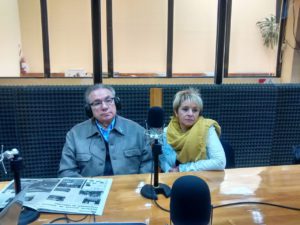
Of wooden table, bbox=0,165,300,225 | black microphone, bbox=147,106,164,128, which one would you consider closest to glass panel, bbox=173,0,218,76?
wooden table, bbox=0,165,300,225

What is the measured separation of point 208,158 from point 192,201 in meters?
0.99

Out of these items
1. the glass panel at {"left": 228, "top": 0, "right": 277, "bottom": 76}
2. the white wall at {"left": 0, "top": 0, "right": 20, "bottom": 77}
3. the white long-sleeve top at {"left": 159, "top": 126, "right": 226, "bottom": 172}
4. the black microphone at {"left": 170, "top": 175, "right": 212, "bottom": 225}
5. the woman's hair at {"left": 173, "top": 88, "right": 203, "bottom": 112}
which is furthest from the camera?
the glass panel at {"left": 228, "top": 0, "right": 277, "bottom": 76}

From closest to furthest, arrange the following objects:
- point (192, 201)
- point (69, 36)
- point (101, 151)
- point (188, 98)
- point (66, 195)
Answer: point (192, 201) < point (66, 195) < point (101, 151) < point (188, 98) < point (69, 36)

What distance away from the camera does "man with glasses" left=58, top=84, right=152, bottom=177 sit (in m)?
1.59

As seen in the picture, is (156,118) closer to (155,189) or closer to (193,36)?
(155,189)

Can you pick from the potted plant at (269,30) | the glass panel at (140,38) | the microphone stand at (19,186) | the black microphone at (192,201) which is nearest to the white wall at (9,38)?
the glass panel at (140,38)

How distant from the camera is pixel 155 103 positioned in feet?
7.83

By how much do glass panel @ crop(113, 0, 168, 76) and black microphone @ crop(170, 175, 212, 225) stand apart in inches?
145

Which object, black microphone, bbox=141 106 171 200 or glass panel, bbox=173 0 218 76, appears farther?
glass panel, bbox=173 0 218 76

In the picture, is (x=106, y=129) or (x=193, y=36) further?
(x=193, y=36)

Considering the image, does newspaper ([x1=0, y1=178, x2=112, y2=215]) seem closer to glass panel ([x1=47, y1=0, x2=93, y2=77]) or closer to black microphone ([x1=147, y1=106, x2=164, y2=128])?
black microphone ([x1=147, y1=106, x2=164, y2=128])

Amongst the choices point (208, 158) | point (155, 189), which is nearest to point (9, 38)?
point (208, 158)

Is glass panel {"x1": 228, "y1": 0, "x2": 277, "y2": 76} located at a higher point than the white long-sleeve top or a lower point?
higher

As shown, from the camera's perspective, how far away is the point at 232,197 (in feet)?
3.81
